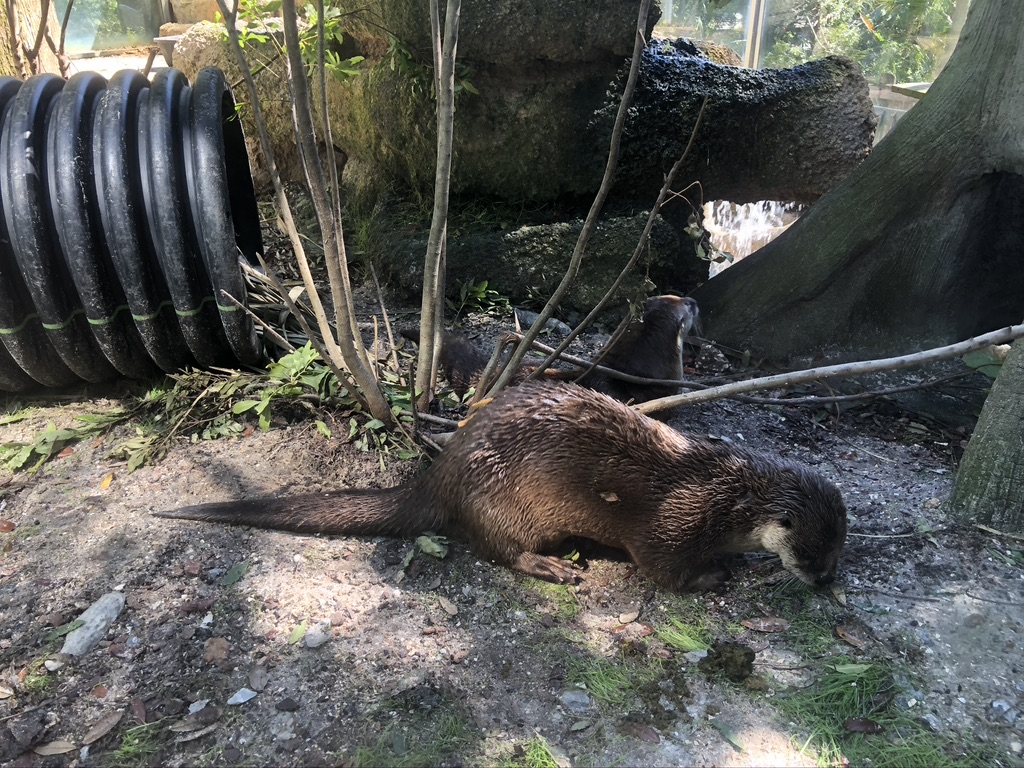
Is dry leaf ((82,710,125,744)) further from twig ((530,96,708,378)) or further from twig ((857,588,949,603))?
twig ((857,588,949,603))

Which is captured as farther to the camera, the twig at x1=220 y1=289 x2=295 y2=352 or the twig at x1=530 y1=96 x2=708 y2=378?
the twig at x1=220 y1=289 x2=295 y2=352

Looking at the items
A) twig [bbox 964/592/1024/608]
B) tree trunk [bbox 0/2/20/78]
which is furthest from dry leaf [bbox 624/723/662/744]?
tree trunk [bbox 0/2/20/78]

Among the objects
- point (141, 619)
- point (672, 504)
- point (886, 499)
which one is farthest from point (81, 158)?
point (886, 499)

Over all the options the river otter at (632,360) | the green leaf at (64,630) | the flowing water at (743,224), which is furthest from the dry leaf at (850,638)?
the flowing water at (743,224)

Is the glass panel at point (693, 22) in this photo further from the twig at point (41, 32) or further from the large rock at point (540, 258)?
the twig at point (41, 32)

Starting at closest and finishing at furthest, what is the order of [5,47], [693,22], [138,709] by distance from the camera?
[138,709] < [5,47] < [693,22]

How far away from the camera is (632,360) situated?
3768 millimetres

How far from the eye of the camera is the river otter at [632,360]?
369cm

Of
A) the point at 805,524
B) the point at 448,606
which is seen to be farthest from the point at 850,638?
the point at 448,606

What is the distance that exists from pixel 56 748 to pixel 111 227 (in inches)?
83.8

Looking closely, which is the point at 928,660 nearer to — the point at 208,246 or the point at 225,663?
the point at 225,663

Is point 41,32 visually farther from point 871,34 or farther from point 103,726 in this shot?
point 871,34

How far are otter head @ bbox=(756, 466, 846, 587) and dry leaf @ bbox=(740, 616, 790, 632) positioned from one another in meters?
0.19

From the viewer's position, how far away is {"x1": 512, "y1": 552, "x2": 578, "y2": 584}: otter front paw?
8.63 feet
